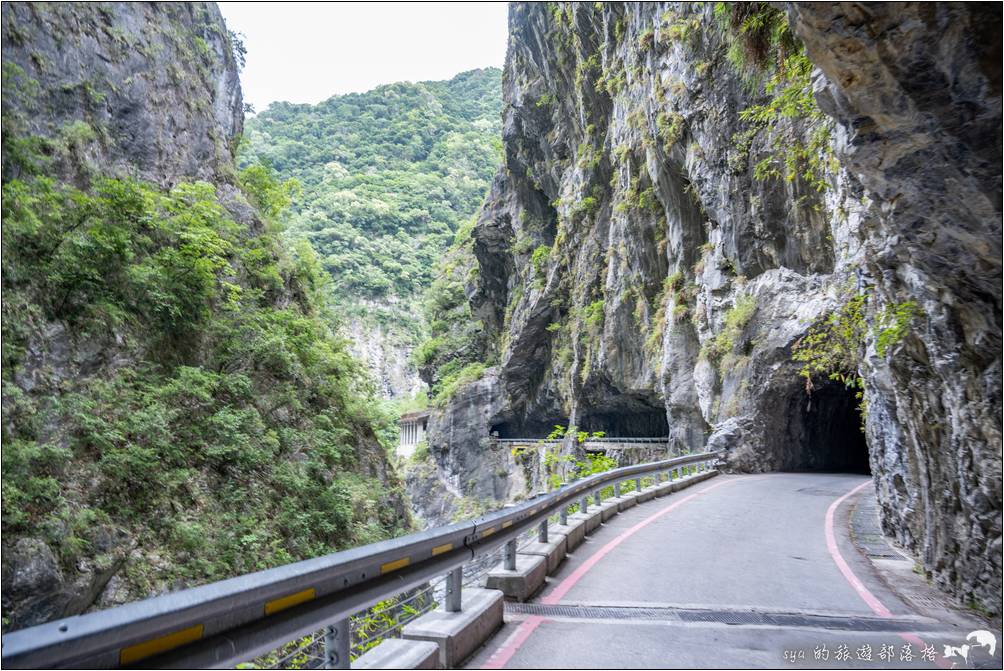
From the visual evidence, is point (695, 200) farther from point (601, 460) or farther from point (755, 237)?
point (601, 460)

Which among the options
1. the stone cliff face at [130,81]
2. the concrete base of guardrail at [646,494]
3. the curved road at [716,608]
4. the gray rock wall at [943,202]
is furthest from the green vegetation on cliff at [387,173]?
the gray rock wall at [943,202]

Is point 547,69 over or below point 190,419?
over

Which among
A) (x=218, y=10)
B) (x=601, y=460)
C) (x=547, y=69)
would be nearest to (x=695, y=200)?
(x=601, y=460)

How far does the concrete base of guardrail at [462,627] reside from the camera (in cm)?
405

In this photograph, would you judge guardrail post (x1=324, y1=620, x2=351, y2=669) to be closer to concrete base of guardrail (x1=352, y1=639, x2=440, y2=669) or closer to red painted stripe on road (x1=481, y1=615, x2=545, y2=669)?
concrete base of guardrail (x1=352, y1=639, x2=440, y2=669)

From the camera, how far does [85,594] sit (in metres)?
9.37

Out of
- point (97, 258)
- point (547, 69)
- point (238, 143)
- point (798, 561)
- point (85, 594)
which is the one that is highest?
point (547, 69)

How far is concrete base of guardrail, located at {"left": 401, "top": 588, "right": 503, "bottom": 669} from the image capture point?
13.3 feet

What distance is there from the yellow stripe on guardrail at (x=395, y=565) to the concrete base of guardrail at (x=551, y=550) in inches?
142

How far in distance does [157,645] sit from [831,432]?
3117cm

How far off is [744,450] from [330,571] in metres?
21.9

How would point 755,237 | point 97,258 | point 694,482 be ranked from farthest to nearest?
1. point 755,237
2. point 694,482
3. point 97,258

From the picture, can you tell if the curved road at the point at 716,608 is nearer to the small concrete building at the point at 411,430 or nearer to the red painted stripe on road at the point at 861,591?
the red painted stripe on road at the point at 861,591

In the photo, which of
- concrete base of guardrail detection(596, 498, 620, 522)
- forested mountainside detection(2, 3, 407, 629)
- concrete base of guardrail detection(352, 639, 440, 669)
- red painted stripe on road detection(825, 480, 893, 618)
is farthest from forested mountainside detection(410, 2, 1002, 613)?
forested mountainside detection(2, 3, 407, 629)
